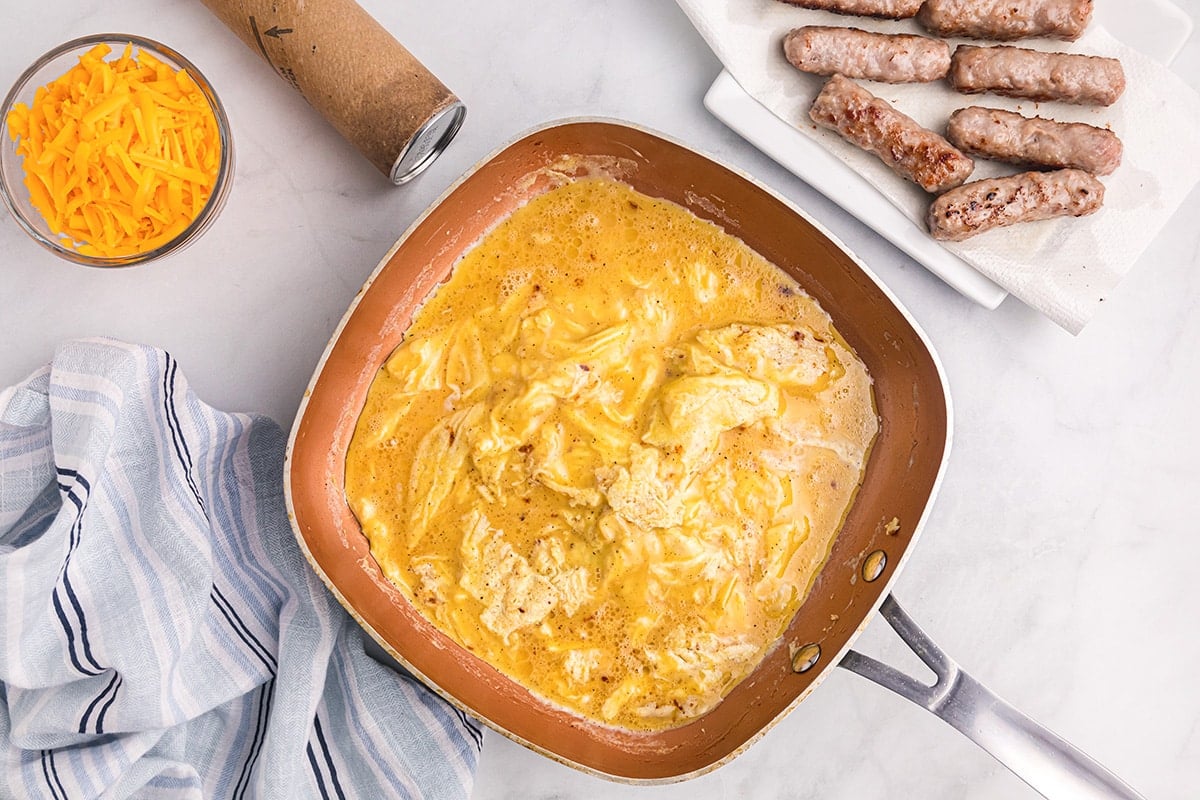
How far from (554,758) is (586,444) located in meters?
0.81

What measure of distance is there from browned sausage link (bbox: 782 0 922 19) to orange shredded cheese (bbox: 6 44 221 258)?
167 cm

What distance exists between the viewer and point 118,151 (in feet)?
6.97

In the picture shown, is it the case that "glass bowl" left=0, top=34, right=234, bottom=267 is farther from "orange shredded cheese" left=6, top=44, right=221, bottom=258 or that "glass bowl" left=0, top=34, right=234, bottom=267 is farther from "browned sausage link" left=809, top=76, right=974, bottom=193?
"browned sausage link" left=809, top=76, right=974, bottom=193

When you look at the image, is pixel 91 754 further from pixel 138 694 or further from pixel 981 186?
pixel 981 186

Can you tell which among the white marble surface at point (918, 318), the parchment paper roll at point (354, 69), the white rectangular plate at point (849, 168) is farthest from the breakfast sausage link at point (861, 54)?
the parchment paper roll at point (354, 69)

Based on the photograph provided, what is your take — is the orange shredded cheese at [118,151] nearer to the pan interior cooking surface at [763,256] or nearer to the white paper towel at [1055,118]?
the pan interior cooking surface at [763,256]

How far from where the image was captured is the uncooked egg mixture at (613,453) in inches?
94.5

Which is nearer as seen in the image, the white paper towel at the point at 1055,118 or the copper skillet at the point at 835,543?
the copper skillet at the point at 835,543

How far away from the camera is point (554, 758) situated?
224 cm

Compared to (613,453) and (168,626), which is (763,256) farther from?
(168,626)

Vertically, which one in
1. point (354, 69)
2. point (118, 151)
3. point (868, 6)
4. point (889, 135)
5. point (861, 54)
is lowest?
point (118, 151)

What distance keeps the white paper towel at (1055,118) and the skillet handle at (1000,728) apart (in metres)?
1.07

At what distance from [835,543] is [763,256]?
2.79 ft

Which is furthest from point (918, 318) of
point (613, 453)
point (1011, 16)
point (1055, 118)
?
point (613, 453)
